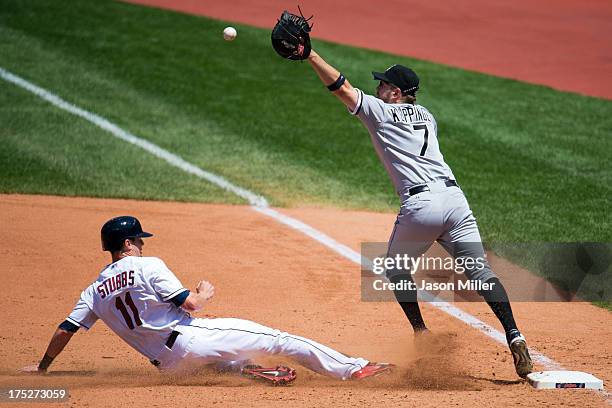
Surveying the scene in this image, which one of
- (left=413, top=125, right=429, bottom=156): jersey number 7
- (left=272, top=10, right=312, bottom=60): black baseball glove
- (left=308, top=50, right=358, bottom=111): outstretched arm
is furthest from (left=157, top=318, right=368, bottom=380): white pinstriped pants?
(left=272, top=10, right=312, bottom=60): black baseball glove

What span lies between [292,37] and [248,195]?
4636mm

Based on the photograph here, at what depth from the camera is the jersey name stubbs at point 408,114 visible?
259 inches

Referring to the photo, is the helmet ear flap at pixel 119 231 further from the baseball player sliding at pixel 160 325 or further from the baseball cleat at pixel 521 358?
the baseball cleat at pixel 521 358

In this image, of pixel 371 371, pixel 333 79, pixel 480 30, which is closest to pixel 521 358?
pixel 371 371

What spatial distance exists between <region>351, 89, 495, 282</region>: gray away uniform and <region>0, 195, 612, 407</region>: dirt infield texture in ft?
2.42

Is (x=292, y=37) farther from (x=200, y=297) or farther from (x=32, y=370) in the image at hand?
(x=32, y=370)

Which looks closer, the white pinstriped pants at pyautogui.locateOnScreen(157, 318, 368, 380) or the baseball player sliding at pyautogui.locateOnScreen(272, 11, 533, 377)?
the white pinstriped pants at pyautogui.locateOnScreen(157, 318, 368, 380)

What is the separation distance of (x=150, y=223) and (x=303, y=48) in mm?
3764

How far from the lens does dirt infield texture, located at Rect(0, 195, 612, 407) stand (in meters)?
5.90

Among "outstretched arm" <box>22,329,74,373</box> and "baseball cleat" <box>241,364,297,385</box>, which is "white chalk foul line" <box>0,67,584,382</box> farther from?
"outstretched arm" <box>22,329,74,373</box>

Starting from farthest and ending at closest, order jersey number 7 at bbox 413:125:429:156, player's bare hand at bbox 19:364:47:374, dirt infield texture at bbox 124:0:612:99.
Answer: dirt infield texture at bbox 124:0:612:99, jersey number 7 at bbox 413:125:429:156, player's bare hand at bbox 19:364:47:374

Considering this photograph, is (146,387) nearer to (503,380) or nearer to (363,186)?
(503,380)

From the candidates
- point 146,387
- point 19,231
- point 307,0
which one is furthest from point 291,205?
point 307,0

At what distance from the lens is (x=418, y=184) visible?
652 centimetres
